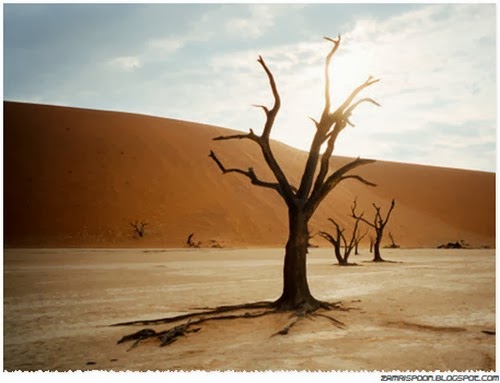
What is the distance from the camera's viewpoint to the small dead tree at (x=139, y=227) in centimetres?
4003

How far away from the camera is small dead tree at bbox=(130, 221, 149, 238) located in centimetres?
4003

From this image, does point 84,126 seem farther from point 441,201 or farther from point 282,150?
point 441,201

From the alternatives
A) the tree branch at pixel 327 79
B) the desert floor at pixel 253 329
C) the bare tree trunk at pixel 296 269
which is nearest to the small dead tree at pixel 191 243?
the desert floor at pixel 253 329

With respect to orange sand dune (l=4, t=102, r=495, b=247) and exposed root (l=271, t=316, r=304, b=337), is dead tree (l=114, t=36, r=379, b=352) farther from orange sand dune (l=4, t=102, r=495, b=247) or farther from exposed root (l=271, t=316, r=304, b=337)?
orange sand dune (l=4, t=102, r=495, b=247)

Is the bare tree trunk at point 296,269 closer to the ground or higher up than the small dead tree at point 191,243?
higher up

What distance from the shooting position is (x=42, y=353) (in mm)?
6316

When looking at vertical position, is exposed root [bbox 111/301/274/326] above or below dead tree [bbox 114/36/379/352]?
below

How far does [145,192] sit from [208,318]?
3947 centimetres

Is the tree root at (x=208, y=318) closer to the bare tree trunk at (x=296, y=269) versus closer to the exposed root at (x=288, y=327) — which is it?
the exposed root at (x=288, y=327)

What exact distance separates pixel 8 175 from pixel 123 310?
37111 millimetres

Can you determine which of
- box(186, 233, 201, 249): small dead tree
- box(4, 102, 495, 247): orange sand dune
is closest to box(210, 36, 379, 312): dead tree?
box(186, 233, 201, 249): small dead tree

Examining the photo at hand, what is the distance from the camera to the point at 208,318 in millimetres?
→ 8023

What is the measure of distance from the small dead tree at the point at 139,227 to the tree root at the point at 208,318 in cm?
3158

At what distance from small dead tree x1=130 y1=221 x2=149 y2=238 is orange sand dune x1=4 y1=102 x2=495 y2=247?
38 cm
